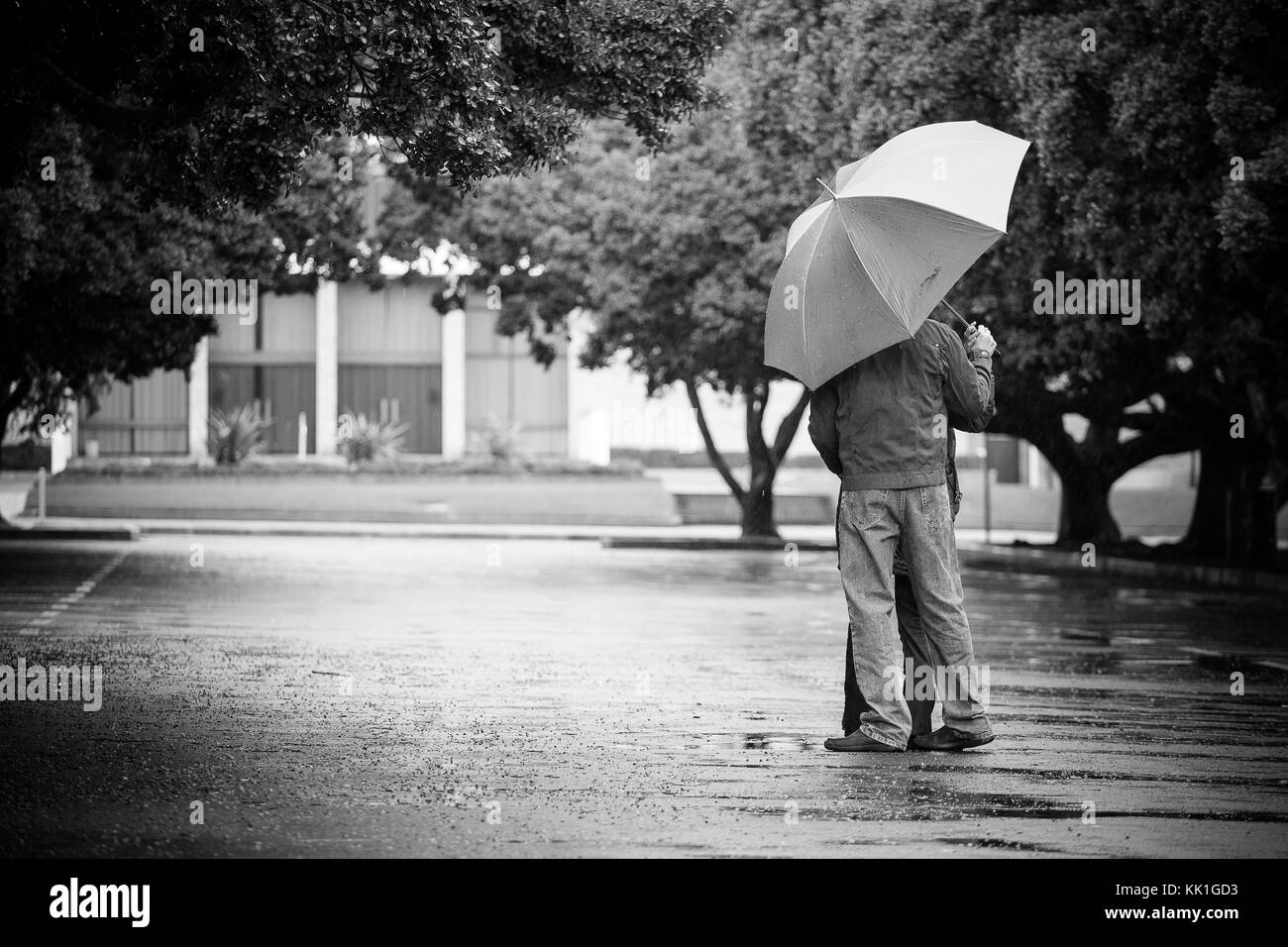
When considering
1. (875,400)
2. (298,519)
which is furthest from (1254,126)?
(298,519)

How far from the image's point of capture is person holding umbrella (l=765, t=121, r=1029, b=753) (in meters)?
7.77

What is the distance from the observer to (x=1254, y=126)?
652 inches

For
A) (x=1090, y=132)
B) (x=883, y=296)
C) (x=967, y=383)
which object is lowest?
(x=967, y=383)

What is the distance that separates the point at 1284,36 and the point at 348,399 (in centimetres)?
4841

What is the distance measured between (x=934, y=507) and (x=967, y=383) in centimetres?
57

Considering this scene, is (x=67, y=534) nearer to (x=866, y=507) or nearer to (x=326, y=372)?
(x=866, y=507)

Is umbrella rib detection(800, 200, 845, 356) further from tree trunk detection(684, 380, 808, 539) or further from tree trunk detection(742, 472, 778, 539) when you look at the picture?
tree trunk detection(742, 472, 778, 539)

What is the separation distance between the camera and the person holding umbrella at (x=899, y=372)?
777cm

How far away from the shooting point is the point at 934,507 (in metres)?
7.87

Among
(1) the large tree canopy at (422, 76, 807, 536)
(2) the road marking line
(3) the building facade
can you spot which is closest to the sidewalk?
(1) the large tree canopy at (422, 76, 807, 536)

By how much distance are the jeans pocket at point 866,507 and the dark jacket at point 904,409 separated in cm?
3

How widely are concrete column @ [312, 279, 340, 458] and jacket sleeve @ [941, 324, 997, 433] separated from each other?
53.8m

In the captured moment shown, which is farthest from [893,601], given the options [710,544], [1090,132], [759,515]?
[759,515]

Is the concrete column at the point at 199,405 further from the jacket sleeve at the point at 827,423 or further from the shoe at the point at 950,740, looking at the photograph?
the shoe at the point at 950,740
